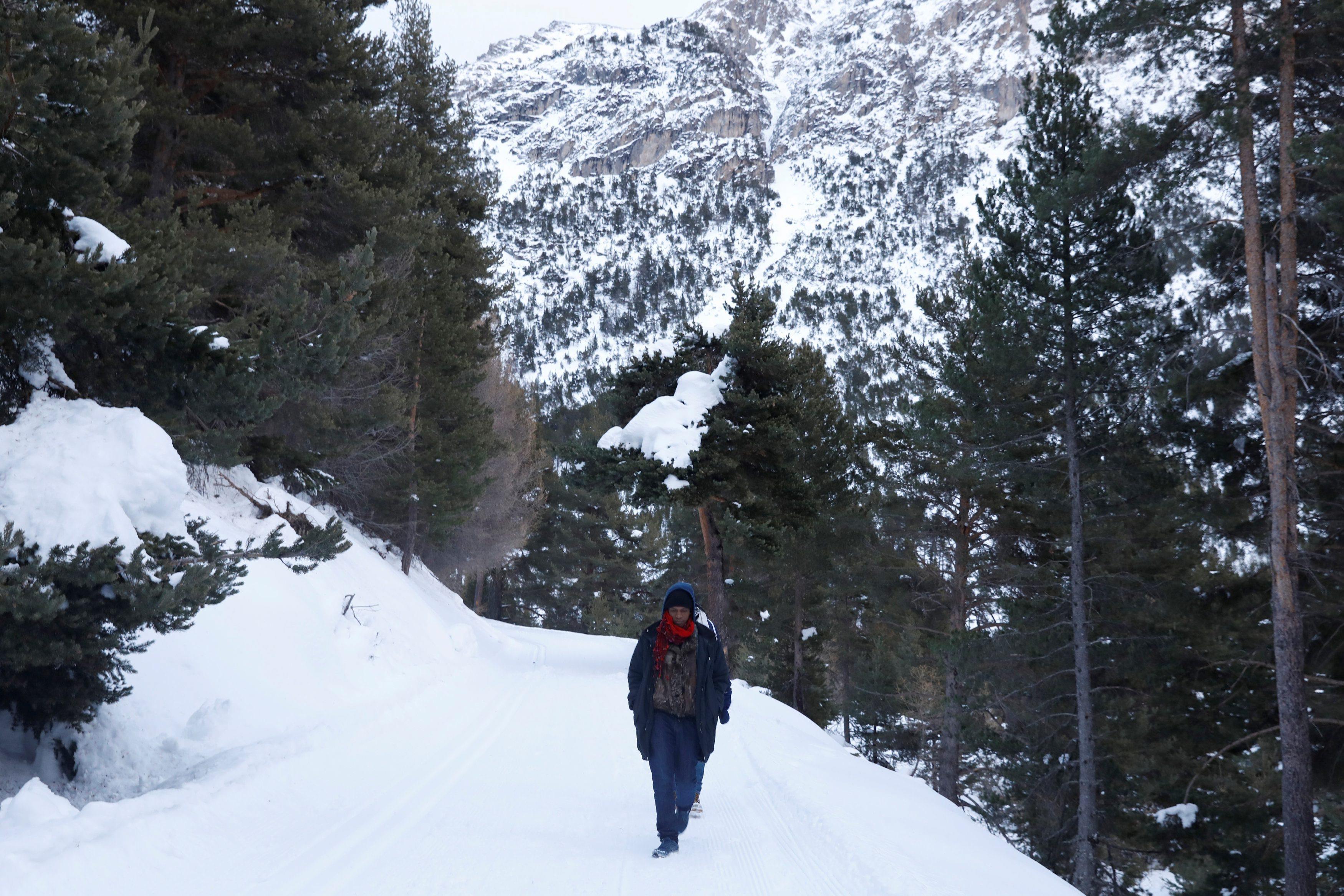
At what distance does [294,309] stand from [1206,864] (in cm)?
1516

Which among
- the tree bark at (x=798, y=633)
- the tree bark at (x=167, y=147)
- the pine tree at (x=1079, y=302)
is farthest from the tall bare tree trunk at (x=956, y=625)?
the tree bark at (x=167, y=147)

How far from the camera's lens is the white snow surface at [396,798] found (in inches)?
173

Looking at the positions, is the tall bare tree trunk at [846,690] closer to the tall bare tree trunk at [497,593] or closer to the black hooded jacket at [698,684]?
the tall bare tree trunk at [497,593]

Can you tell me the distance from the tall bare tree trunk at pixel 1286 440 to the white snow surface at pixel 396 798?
387 cm

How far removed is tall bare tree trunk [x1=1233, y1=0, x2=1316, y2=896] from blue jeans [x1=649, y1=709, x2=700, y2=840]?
7.44m

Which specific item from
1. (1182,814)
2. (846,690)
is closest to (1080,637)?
(1182,814)

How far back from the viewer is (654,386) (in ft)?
64.8

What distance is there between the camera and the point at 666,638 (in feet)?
17.6

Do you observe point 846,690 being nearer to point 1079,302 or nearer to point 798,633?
point 798,633

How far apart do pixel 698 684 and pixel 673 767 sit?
565mm

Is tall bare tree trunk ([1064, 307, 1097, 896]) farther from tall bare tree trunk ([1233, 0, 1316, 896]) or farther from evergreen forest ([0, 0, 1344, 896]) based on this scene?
tall bare tree trunk ([1233, 0, 1316, 896])

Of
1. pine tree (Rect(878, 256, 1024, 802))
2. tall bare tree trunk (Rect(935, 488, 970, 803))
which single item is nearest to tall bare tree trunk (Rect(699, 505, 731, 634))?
pine tree (Rect(878, 256, 1024, 802))

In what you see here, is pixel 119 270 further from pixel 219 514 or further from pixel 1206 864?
pixel 1206 864

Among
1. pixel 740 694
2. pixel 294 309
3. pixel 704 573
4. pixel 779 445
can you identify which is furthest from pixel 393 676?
pixel 704 573
